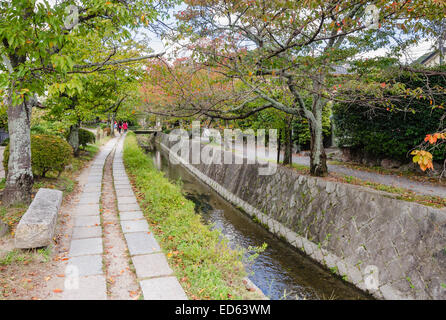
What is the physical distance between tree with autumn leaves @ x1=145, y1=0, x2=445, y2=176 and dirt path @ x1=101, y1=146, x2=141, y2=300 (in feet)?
12.0

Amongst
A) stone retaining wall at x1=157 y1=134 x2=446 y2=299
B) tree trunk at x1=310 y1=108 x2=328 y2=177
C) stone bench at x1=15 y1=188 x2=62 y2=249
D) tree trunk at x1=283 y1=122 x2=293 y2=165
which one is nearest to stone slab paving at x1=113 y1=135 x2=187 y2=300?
stone bench at x1=15 y1=188 x2=62 y2=249

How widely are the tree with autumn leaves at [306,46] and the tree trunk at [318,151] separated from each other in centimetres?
3

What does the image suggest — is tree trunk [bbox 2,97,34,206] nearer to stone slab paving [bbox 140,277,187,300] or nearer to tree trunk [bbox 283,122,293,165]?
stone slab paving [bbox 140,277,187,300]

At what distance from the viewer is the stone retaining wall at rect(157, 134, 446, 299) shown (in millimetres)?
3924

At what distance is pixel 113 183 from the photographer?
9398mm

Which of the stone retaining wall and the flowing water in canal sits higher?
the stone retaining wall

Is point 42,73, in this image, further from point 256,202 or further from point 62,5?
point 256,202

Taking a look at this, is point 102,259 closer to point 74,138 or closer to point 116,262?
point 116,262

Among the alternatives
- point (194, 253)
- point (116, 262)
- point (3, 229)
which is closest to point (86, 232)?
point (3, 229)

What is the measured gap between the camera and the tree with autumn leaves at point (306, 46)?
513 cm

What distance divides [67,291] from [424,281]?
16.3 feet

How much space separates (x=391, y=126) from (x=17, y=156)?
36.9ft

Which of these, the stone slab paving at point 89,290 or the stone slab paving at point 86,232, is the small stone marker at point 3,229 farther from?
the stone slab paving at point 89,290
